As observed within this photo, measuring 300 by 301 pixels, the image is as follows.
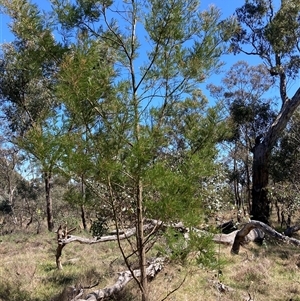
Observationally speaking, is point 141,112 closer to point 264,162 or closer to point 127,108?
point 127,108

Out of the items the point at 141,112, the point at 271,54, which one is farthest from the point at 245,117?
the point at 141,112

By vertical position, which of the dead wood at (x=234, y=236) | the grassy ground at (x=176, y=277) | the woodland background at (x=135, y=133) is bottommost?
the grassy ground at (x=176, y=277)

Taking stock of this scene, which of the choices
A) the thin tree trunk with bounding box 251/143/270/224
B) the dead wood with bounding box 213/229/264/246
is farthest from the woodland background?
the thin tree trunk with bounding box 251/143/270/224

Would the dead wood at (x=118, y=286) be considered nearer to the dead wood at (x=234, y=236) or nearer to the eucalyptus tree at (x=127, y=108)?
the eucalyptus tree at (x=127, y=108)

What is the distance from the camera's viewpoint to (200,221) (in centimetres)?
349

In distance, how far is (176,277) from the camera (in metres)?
6.00

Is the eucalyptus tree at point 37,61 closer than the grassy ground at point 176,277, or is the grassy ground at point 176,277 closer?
the eucalyptus tree at point 37,61

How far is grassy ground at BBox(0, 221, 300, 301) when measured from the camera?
210 inches

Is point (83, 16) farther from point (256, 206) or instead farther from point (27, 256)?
point (256, 206)

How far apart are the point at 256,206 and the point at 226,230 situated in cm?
181

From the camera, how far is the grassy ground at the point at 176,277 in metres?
5.33

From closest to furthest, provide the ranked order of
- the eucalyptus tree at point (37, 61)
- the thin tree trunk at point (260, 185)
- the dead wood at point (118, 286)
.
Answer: the eucalyptus tree at point (37, 61) < the dead wood at point (118, 286) < the thin tree trunk at point (260, 185)

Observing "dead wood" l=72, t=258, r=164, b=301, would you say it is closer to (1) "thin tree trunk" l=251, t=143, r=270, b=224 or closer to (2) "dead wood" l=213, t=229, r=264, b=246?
(2) "dead wood" l=213, t=229, r=264, b=246

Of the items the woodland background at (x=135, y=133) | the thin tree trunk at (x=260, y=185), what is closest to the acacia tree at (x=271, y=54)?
the thin tree trunk at (x=260, y=185)
